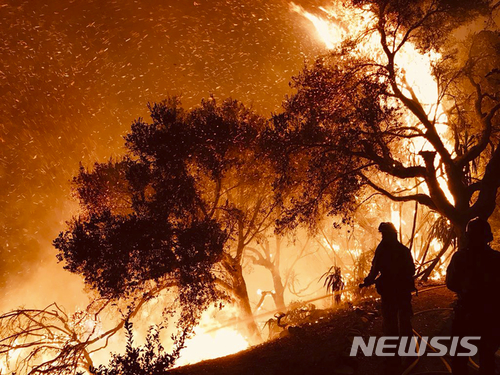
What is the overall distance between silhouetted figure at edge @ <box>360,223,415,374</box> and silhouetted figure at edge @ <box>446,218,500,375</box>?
1.22 m

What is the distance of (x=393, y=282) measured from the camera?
5934mm

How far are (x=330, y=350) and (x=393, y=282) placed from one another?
2.62m

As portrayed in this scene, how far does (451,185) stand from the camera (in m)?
10.2

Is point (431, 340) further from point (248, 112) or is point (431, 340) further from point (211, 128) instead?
point (248, 112)

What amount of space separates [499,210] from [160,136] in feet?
51.6

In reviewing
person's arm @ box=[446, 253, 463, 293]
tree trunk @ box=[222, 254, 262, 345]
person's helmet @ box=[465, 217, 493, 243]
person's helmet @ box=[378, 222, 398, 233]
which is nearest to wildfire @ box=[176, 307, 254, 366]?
tree trunk @ box=[222, 254, 262, 345]

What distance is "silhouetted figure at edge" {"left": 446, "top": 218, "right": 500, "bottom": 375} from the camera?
4410 millimetres

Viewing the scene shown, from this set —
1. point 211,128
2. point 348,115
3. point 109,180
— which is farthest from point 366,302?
point 109,180

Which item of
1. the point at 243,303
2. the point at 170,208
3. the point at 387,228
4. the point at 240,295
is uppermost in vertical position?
the point at 170,208

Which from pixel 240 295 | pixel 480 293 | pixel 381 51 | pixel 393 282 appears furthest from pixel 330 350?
pixel 381 51

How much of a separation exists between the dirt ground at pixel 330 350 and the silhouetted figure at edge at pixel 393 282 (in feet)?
2.29

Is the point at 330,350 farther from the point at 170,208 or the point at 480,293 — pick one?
the point at 170,208

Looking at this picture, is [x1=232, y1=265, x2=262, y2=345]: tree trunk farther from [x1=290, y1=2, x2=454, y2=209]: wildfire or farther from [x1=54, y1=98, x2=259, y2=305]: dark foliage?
[x1=290, y1=2, x2=454, y2=209]: wildfire

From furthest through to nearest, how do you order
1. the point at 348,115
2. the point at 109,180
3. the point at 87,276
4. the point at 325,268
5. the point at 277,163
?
the point at 325,268, the point at 109,180, the point at 277,163, the point at 348,115, the point at 87,276
